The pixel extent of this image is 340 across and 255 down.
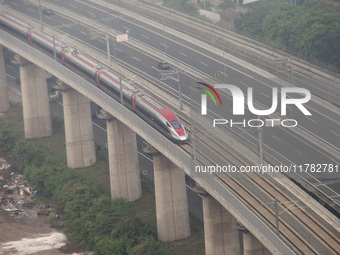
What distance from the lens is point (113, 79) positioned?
10456cm

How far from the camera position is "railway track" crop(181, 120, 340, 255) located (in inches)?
2761

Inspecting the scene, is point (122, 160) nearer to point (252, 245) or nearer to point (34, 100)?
point (34, 100)

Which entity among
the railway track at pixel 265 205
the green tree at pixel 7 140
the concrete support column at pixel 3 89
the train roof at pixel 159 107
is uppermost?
the train roof at pixel 159 107

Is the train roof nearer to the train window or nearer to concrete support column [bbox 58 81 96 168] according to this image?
the train window

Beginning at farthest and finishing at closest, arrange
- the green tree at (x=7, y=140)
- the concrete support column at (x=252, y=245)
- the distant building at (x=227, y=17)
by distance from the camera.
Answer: the distant building at (x=227, y=17) < the green tree at (x=7, y=140) < the concrete support column at (x=252, y=245)

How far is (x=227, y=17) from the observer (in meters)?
158

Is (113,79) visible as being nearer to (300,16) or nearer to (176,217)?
(176,217)

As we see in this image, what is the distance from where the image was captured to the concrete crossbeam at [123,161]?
10331 cm

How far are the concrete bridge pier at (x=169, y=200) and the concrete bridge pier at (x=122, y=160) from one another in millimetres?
10267

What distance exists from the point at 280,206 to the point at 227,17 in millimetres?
88142

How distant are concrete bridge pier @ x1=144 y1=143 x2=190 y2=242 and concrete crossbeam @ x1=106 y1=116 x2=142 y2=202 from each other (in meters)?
10.3

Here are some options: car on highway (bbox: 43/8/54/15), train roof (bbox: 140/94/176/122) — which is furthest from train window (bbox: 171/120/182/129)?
car on highway (bbox: 43/8/54/15)

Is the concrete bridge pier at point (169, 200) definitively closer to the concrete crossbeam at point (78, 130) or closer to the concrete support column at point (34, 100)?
the concrete crossbeam at point (78, 130)

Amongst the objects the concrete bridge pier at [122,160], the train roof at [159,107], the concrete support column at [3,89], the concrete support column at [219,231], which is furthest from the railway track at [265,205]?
the concrete support column at [3,89]
